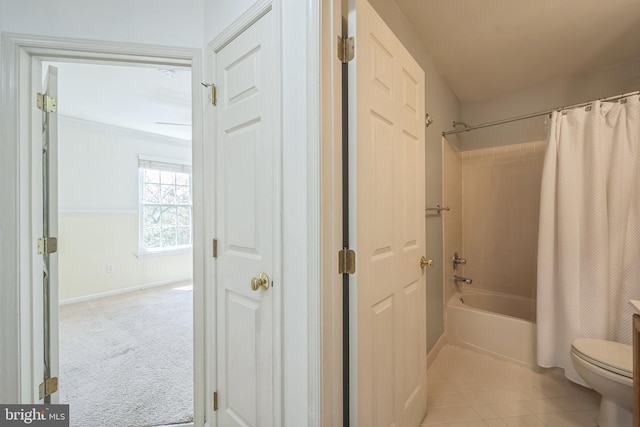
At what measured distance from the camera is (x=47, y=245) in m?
1.41

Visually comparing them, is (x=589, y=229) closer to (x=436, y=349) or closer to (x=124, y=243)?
(x=436, y=349)

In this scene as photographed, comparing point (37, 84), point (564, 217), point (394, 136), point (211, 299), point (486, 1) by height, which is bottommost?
point (211, 299)

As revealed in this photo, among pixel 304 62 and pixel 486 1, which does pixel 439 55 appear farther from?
pixel 304 62

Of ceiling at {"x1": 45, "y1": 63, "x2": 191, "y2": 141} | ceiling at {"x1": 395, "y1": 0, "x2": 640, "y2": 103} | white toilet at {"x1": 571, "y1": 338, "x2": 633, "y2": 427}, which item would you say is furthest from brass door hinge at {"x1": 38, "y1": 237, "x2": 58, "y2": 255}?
white toilet at {"x1": 571, "y1": 338, "x2": 633, "y2": 427}

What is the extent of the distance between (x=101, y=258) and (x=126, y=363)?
2.43 meters

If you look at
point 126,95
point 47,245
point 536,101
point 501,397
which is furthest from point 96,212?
point 536,101

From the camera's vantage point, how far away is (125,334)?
9.05ft

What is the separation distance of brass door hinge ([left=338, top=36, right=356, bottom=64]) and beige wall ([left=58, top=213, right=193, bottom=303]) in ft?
14.2

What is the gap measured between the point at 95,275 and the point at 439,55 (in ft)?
16.4

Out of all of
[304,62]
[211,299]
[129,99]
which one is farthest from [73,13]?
[129,99]

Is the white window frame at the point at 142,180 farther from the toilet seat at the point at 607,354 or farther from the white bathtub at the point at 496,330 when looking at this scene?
the toilet seat at the point at 607,354

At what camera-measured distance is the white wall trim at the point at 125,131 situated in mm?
3624

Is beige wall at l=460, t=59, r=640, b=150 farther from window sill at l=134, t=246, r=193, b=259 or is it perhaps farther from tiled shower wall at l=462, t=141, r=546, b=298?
window sill at l=134, t=246, r=193, b=259

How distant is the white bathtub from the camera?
212 cm
